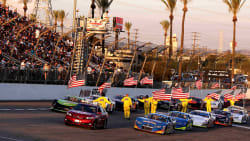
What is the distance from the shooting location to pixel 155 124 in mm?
20609

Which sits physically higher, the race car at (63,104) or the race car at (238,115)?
the race car at (63,104)

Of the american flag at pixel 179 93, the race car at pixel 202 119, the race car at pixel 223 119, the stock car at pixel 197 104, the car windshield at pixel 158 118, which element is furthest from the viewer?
the stock car at pixel 197 104

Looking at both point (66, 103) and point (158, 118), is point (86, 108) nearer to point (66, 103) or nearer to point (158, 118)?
point (158, 118)

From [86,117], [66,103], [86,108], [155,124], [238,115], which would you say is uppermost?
[86,108]

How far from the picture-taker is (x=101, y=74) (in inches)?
1647

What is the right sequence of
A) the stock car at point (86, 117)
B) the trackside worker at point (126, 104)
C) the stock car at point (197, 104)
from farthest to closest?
1. the stock car at point (197, 104)
2. the trackside worker at point (126, 104)
3. the stock car at point (86, 117)

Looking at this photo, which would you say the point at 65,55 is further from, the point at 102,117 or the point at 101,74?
the point at 102,117

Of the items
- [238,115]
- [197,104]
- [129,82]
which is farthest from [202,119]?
[129,82]

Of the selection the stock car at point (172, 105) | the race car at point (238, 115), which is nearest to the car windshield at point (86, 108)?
the race car at point (238, 115)

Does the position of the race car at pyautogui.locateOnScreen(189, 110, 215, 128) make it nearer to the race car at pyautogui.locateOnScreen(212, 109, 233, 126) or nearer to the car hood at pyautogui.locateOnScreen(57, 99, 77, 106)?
the race car at pyautogui.locateOnScreen(212, 109, 233, 126)

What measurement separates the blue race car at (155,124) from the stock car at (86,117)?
206 centimetres

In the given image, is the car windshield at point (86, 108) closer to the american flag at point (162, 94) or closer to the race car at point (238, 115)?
the american flag at point (162, 94)

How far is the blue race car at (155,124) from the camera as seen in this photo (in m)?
20.6

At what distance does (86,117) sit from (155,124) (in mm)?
3653
